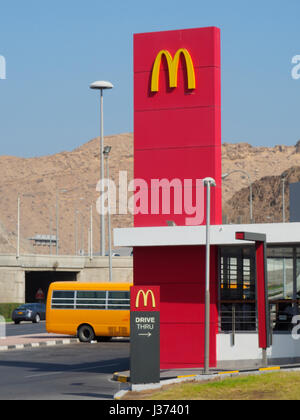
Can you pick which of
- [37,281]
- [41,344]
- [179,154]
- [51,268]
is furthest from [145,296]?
[37,281]

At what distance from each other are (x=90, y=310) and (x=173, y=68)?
1847 centimetres

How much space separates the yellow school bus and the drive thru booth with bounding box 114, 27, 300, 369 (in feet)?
48.6

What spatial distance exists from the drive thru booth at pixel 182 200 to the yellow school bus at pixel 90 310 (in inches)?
583

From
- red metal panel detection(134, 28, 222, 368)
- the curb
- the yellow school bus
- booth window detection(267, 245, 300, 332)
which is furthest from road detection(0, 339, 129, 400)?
booth window detection(267, 245, 300, 332)

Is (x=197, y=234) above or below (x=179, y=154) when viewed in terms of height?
below

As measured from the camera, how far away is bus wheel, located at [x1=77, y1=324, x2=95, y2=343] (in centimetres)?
4395

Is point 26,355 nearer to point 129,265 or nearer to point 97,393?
point 97,393

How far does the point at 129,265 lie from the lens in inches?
3489

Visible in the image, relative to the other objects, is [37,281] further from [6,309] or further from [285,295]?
[285,295]

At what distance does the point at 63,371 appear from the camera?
95.8 ft

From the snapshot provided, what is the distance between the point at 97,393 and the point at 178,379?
2.03 meters

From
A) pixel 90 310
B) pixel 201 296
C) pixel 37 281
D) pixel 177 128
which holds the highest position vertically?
pixel 177 128

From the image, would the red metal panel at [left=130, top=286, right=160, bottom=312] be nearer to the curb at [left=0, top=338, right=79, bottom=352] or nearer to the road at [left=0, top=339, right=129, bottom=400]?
the road at [left=0, top=339, right=129, bottom=400]
